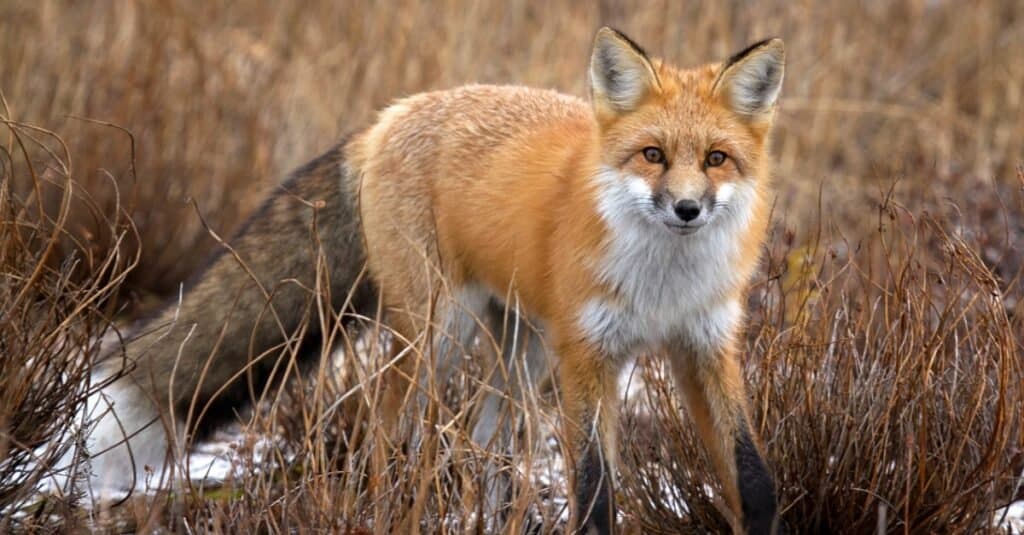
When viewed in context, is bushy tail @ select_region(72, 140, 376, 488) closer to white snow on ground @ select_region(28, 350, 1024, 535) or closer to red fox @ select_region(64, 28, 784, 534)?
red fox @ select_region(64, 28, 784, 534)

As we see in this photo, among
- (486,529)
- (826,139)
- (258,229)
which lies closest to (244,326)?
(258,229)

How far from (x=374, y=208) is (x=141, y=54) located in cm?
254

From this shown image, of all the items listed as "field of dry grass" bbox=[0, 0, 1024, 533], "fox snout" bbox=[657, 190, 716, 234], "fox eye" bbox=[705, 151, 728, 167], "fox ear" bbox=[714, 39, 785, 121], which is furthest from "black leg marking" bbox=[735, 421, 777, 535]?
"fox ear" bbox=[714, 39, 785, 121]

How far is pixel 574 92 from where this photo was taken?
22.5 ft

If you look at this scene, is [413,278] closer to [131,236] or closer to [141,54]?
[131,236]

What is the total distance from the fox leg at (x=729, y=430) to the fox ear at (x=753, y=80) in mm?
594

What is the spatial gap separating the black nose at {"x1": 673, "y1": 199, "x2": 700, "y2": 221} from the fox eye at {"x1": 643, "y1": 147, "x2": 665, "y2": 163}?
191 millimetres

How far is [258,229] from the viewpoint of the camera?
3838 millimetres

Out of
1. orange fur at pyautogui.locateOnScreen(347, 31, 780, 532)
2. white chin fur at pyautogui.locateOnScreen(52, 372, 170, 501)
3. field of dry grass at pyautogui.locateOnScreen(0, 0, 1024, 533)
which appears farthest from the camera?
white chin fur at pyautogui.locateOnScreen(52, 372, 170, 501)

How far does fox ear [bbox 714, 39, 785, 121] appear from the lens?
9.93 ft

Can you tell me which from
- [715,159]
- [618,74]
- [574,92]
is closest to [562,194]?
[618,74]

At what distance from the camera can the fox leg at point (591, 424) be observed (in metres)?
2.96

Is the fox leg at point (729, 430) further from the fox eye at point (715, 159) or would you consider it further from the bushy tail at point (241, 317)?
the bushy tail at point (241, 317)

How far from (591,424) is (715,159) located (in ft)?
2.31
